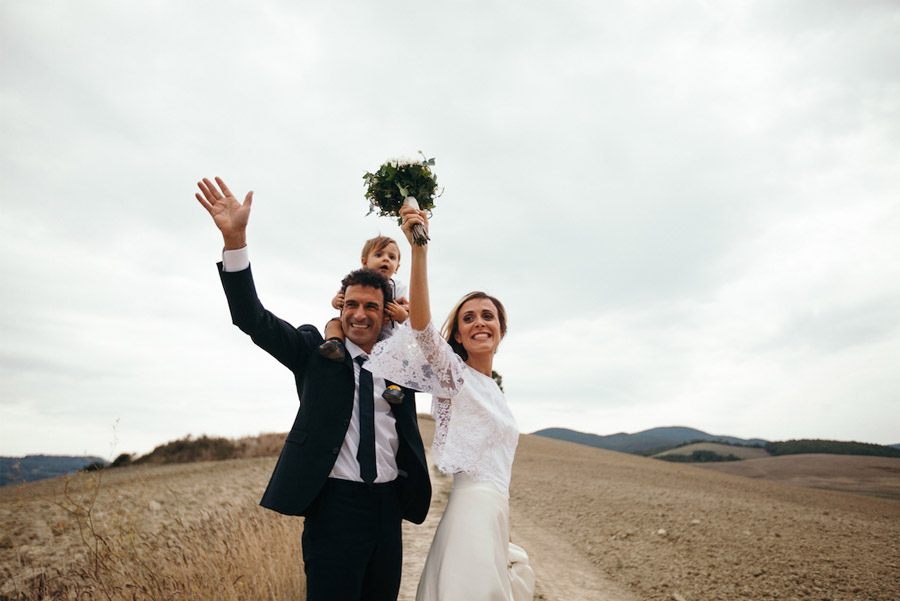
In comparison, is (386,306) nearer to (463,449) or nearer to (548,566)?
(463,449)

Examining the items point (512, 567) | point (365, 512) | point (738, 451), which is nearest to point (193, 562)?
point (365, 512)

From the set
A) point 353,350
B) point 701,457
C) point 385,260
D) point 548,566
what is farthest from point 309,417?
point 701,457

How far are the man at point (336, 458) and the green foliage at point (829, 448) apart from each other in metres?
53.2

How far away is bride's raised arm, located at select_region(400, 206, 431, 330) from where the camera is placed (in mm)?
2535

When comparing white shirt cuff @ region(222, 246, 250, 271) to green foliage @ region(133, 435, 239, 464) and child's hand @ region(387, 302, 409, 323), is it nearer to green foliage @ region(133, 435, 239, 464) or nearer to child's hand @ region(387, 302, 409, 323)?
child's hand @ region(387, 302, 409, 323)

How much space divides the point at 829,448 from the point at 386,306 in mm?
58558

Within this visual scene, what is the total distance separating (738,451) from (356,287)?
60.9 meters

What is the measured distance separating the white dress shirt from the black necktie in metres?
0.03

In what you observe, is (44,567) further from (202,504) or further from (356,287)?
(356,287)

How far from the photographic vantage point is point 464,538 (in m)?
2.43

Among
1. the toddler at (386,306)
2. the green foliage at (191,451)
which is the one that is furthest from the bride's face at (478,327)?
the green foliage at (191,451)

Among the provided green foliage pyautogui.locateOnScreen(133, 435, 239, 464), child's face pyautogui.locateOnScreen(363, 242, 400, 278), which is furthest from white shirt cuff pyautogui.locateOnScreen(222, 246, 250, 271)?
green foliage pyautogui.locateOnScreen(133, 435, 239, 464)

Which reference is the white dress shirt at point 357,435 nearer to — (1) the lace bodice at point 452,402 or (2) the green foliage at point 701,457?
(1) the lace bodice at point 452,402

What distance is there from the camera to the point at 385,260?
4.64 m
